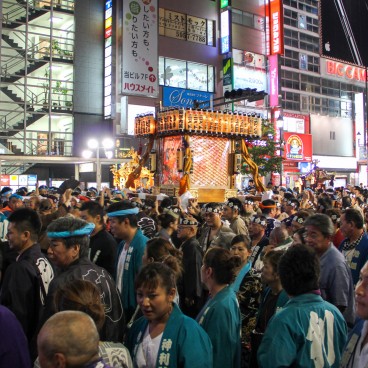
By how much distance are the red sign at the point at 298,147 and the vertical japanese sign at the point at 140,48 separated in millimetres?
15356

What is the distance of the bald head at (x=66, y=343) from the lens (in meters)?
1.97

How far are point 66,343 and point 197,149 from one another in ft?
65.4

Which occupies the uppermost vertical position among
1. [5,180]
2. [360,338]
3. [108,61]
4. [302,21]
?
[302,21]

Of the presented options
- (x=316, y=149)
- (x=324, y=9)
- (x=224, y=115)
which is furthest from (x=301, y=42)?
(x=224, y=115)

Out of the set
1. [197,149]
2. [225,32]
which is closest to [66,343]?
[197,149]

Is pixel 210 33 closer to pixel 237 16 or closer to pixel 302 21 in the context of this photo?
pixel 237 16

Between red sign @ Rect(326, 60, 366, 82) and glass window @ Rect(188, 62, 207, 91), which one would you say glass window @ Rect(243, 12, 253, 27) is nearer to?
glass window @ Rect(188, 62, 207, 91)

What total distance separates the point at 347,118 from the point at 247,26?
17.6 metres

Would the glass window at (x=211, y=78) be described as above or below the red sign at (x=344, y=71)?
below

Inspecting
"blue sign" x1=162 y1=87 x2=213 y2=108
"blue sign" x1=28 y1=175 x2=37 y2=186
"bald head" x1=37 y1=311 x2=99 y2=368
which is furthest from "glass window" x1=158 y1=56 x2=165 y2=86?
"bald head" x1=37 y1=311 x2=99 y2=368

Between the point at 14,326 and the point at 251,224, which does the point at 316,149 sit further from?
the point at 14,326

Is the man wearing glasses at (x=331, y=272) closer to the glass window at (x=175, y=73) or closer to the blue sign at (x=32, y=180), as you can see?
the blue sign at (x=32, y=180)

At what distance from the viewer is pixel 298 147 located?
Answer: 43781 millimetres

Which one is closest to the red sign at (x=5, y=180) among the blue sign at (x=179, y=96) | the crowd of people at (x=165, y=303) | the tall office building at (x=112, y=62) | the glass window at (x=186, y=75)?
the tall office building at (x=112, y=62)
